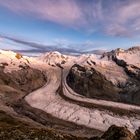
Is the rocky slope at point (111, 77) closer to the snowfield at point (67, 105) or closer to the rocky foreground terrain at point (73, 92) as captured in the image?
the rocky foreground terrain at point (73, 92)

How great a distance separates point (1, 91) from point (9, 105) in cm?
1649

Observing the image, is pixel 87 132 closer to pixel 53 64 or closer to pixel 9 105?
pixel 9 105

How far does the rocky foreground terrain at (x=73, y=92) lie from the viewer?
102 meters

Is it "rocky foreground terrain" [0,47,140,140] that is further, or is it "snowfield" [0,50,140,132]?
"snowfield" [0,50,140,132]

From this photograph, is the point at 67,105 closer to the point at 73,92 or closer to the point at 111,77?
the point at 73,92

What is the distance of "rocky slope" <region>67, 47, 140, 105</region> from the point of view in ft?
465

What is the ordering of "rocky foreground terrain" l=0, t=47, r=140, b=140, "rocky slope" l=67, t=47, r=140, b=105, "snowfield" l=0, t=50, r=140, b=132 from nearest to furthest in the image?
"rocky foreground terrain" l=0, t=47, r=140, b=140 → "snowfield" l=0, t=50, r=140, b=132 → "rocky slope" l=67, t=47, r=140, b=105

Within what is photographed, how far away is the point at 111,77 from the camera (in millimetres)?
150625

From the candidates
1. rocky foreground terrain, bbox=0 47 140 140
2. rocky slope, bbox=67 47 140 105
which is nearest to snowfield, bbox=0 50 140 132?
rocky foreground terrain, bbox=0 47 140 140

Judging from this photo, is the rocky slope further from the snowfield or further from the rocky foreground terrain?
the snowfield

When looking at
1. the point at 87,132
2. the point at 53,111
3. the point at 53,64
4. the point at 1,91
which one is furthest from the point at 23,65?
the point at 87,132

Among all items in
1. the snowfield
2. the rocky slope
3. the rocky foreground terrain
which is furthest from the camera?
the rocky slope

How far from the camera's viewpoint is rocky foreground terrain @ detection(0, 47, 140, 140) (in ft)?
334

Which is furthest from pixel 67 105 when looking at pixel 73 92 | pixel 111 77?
pixel 111 77
